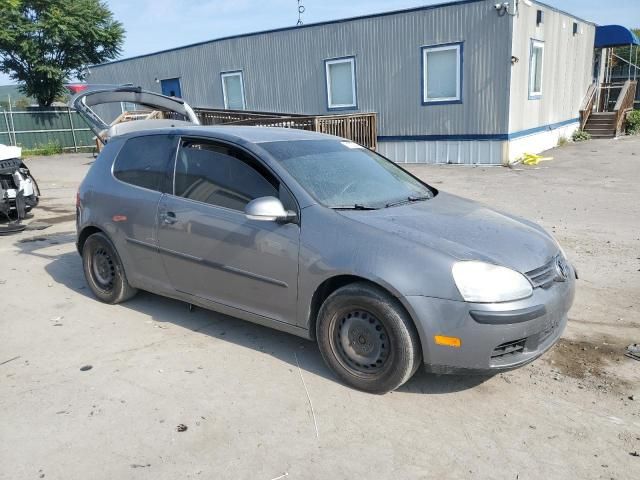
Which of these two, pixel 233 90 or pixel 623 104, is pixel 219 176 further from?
pixel 623 104

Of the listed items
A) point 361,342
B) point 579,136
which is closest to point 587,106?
point 579,136

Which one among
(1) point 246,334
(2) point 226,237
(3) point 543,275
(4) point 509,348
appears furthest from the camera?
(1) point 246,334

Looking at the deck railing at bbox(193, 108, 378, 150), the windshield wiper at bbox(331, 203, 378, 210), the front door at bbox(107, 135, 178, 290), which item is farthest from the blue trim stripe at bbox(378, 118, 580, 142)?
the windshield wiper at bbox(331, 203, 378, 210)

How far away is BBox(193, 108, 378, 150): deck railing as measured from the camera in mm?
14445

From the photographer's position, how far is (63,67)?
32.7m

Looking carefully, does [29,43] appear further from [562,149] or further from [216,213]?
[216,213]

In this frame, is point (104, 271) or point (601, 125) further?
point (601, 125)

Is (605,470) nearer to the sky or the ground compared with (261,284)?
nearer to the ground

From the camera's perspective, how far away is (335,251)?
11.5 ft

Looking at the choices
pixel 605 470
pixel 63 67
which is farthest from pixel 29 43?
pixel 605 470

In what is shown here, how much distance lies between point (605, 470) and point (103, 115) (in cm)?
2664

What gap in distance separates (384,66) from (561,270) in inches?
521

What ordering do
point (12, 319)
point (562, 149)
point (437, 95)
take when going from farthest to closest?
point (562, 149), point (437, 95), point (12, 319)

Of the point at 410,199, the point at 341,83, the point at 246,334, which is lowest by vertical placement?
the point at 246,334
